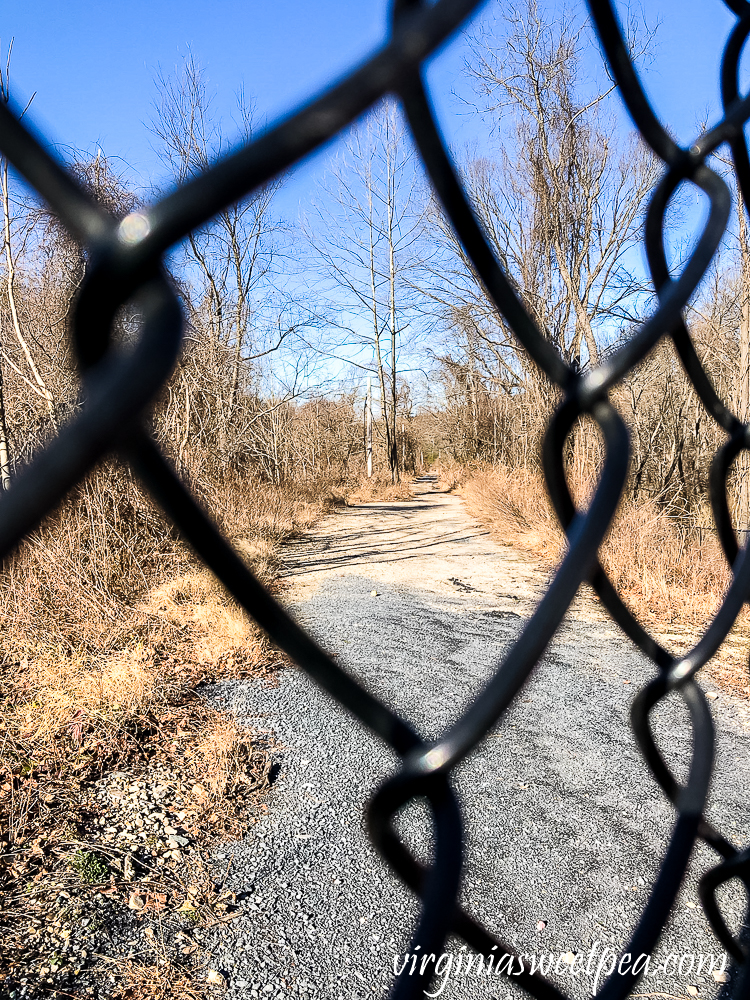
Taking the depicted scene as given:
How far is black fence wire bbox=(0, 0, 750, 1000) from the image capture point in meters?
0.14

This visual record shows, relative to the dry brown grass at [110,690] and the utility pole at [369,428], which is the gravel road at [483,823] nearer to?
the dry brown grass at [110,690]

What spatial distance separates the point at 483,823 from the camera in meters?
2.62

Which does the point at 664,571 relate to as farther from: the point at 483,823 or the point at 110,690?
the point at 110,690

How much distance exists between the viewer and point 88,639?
3.91m

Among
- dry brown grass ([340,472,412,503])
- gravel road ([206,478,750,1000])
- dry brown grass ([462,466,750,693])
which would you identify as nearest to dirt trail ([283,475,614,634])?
dry brown grass ([462,466,750,693])

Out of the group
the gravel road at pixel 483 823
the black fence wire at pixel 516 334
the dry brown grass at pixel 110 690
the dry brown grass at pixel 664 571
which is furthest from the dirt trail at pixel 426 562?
the black fence wire at pixel 516 334

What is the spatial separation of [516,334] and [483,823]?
273cm

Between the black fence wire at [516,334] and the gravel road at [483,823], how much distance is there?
198cm

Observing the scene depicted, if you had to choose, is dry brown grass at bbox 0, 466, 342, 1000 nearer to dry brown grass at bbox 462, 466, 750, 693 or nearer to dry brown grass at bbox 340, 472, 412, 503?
dry brown grass at bbox 462, 466, 750, 693

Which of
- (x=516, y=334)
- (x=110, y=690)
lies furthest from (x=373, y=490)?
(x=516, y=334)

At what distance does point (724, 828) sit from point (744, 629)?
2265 mm

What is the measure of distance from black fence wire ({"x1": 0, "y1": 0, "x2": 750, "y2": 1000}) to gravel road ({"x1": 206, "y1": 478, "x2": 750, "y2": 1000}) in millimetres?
1984

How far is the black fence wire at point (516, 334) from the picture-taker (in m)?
0.14

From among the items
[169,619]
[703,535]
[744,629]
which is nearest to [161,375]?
[169,619]
